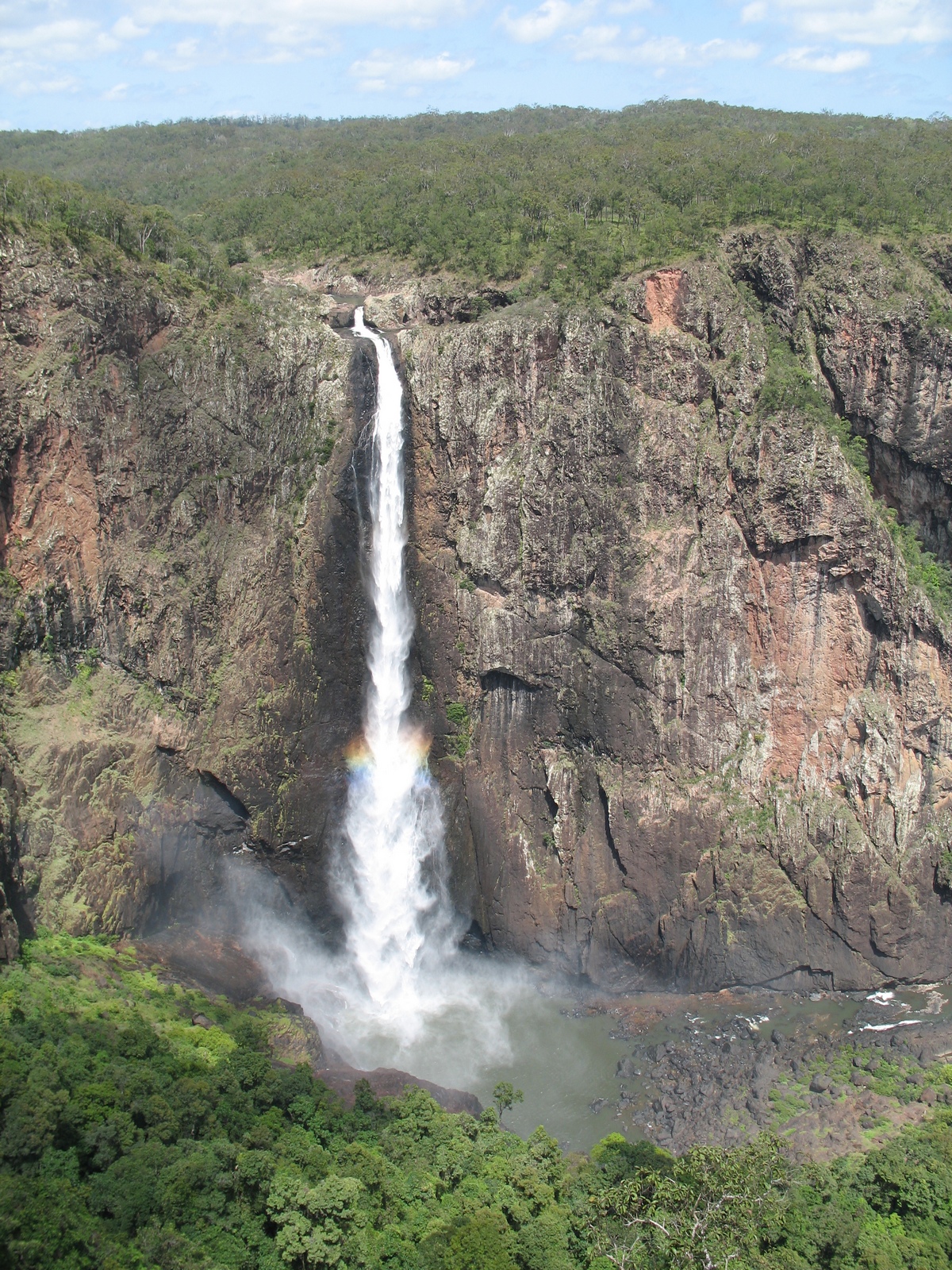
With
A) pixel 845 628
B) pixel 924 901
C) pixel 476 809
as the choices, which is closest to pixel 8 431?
pixel 476 809

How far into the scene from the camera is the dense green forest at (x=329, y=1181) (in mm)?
19172

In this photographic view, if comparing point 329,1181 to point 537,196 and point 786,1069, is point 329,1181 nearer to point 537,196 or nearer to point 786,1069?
point 786,1069

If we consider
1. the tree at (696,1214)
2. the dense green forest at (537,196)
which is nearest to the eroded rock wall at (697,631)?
the dense green forest at (537,196)

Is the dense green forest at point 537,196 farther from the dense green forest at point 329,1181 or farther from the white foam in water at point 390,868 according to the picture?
the dense green forest at point 329,1181

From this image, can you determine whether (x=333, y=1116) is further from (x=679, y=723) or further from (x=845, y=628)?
(x=845, y=628)

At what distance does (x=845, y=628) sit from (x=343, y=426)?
649 inches

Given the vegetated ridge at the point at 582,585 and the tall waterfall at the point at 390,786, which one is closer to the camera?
the vegetated ridge at the point at 582,585

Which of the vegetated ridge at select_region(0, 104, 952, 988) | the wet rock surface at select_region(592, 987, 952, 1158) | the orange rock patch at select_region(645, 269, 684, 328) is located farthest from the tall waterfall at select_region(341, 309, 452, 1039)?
the orange rock patch at select_region(645, 269, 684, 328)

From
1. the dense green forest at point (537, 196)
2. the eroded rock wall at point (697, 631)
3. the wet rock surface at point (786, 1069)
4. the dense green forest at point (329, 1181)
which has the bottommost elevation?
the wet rock surface at point (786, 1069)

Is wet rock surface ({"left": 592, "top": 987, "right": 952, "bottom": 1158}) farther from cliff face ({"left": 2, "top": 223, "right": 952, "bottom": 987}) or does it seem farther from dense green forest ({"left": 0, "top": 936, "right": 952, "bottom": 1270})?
dense green forest ({"left": 0, "top": 936, "right": 952, "bottom": 1270})

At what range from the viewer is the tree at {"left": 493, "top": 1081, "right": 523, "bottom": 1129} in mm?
26188

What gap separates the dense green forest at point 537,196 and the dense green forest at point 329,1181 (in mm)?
23827

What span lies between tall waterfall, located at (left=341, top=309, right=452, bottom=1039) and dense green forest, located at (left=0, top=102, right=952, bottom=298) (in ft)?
23.0

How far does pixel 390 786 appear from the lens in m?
33.5
